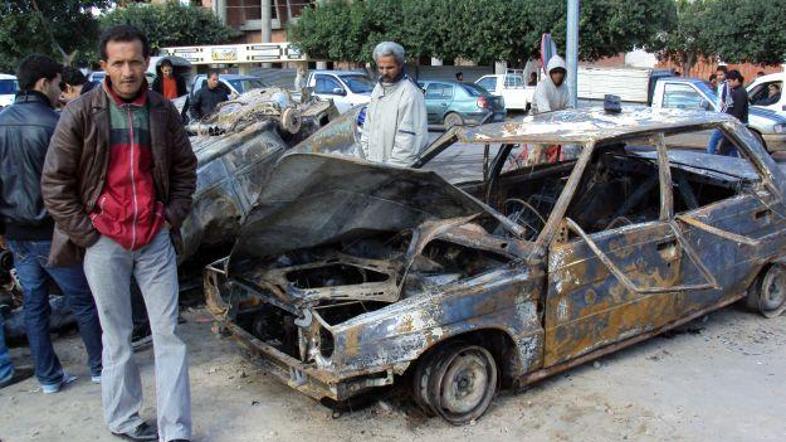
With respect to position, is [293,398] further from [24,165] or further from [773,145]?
[773,145]

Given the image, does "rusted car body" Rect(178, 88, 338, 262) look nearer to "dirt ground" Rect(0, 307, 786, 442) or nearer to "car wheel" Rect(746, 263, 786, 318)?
"dirt ground" Rect(0, 307, 786, 442)

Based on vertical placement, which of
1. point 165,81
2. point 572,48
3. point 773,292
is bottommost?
point 773,292

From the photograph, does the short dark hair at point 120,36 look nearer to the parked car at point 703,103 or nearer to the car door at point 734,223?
the car door at point 734,223

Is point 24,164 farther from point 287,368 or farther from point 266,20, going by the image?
point 266,20

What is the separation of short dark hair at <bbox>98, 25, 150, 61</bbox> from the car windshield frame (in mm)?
16191

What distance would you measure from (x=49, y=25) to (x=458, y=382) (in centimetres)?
2064

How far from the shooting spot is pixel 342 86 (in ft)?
64.1

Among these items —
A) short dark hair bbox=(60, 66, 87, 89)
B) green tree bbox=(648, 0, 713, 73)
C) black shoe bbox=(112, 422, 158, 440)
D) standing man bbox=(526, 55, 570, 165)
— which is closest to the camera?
black shoe bbox=(112, 422, 158, 440)

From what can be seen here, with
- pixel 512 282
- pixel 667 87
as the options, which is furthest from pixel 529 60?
pixel 512 282

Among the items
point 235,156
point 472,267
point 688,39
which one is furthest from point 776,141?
point 688,39

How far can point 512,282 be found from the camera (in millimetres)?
3721

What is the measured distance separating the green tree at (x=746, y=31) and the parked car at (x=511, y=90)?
9.32 meters

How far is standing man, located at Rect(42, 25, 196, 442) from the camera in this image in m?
3.13

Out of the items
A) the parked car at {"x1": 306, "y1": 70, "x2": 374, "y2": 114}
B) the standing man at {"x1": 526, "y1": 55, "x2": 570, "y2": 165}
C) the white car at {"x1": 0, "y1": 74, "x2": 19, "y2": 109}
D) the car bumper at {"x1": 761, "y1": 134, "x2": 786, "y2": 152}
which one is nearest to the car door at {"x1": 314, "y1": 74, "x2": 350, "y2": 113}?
the parked car at {"x1": 306, "y1": 70, "x2": 374, "y2": 114}
